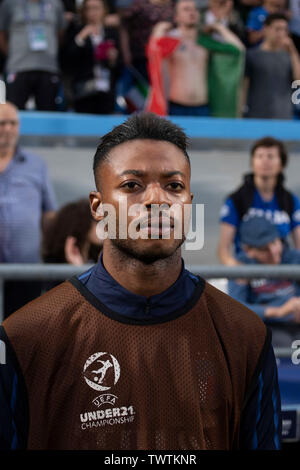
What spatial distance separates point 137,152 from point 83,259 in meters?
1.78

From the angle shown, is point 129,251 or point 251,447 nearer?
point 129,251

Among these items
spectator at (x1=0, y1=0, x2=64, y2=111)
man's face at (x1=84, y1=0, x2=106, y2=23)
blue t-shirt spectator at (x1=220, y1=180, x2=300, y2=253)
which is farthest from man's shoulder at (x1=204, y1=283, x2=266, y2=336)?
man's face at (x1=84, y1=0, x2=106, y2=23)

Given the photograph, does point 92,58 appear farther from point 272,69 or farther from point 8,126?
point 8,126

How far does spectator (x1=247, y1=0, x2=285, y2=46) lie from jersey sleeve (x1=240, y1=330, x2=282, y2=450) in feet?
16.6

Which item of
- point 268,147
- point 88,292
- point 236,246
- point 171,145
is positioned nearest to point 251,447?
point 88,292

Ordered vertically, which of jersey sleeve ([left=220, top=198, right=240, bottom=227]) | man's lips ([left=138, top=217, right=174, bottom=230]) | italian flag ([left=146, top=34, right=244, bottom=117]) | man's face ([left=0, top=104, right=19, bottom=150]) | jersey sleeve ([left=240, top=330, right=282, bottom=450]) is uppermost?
italian flag ([left=146, top=34, right=244, bottom=117])

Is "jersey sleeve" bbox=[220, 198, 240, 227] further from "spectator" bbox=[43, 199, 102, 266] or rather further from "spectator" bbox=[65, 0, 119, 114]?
"spectator" bbox=[65, 0, 119, 114]

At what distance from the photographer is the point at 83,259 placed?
2.86 m

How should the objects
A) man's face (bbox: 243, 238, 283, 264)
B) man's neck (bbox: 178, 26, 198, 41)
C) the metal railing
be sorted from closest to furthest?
the metal railing → man's face (bbox: 243, 238, 283, 264) → man's neck (bbox: 178, 26, 198, 41)

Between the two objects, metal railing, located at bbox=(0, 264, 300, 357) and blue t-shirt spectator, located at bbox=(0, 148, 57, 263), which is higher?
blue t-shirt spectator, located at bbox=(0, 148, 57, 263)

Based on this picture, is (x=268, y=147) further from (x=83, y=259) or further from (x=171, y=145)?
(x=171, y=145)

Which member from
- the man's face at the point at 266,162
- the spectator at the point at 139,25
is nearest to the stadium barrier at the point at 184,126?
the spectator at the point at 139,25

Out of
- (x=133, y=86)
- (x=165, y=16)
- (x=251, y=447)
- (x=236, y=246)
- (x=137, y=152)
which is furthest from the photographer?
(x=133, y=86)

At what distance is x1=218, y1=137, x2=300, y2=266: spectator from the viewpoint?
145 inches
